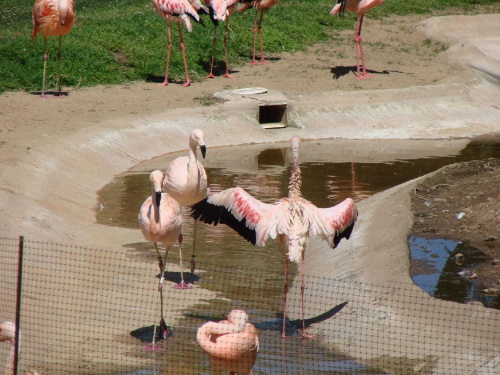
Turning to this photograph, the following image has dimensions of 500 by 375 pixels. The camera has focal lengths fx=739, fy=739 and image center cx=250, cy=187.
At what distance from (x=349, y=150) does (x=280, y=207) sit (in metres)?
6.73

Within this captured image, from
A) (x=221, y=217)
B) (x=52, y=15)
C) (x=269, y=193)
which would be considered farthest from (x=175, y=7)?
(x=221, y=217)

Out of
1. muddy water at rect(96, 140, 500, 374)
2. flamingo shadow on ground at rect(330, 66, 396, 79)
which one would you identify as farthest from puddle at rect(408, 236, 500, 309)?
flamingo shadow on ground at rect(330, 66, 396, 79)

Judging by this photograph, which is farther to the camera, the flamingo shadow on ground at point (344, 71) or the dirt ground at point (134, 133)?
the flamingo shadow on ground at point (344, 71)

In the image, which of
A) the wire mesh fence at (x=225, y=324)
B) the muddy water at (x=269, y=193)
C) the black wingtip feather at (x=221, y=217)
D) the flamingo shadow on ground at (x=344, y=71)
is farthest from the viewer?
the flamingo shadow on ground at (x=344, y=71)

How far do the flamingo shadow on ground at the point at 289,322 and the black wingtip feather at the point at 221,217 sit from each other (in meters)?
0.71

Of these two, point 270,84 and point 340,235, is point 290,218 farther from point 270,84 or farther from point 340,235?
point 270,84

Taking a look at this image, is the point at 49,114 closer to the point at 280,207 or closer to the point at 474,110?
the point at 280,207

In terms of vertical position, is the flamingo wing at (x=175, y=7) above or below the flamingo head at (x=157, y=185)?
above

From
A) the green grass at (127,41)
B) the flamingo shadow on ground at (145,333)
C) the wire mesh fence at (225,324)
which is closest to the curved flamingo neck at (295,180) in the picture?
the wire mesh fence at (225,324)

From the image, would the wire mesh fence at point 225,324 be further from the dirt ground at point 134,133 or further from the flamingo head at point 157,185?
the flamingo head at point 157,185

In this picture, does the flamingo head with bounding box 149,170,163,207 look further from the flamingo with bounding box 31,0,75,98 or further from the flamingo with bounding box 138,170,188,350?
the flamingo with bounding box 31,0,75,98

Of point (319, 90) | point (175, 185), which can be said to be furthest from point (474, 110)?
point (175, 185)

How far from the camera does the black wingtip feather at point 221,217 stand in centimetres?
647

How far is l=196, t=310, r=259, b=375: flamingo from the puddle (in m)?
2.27
